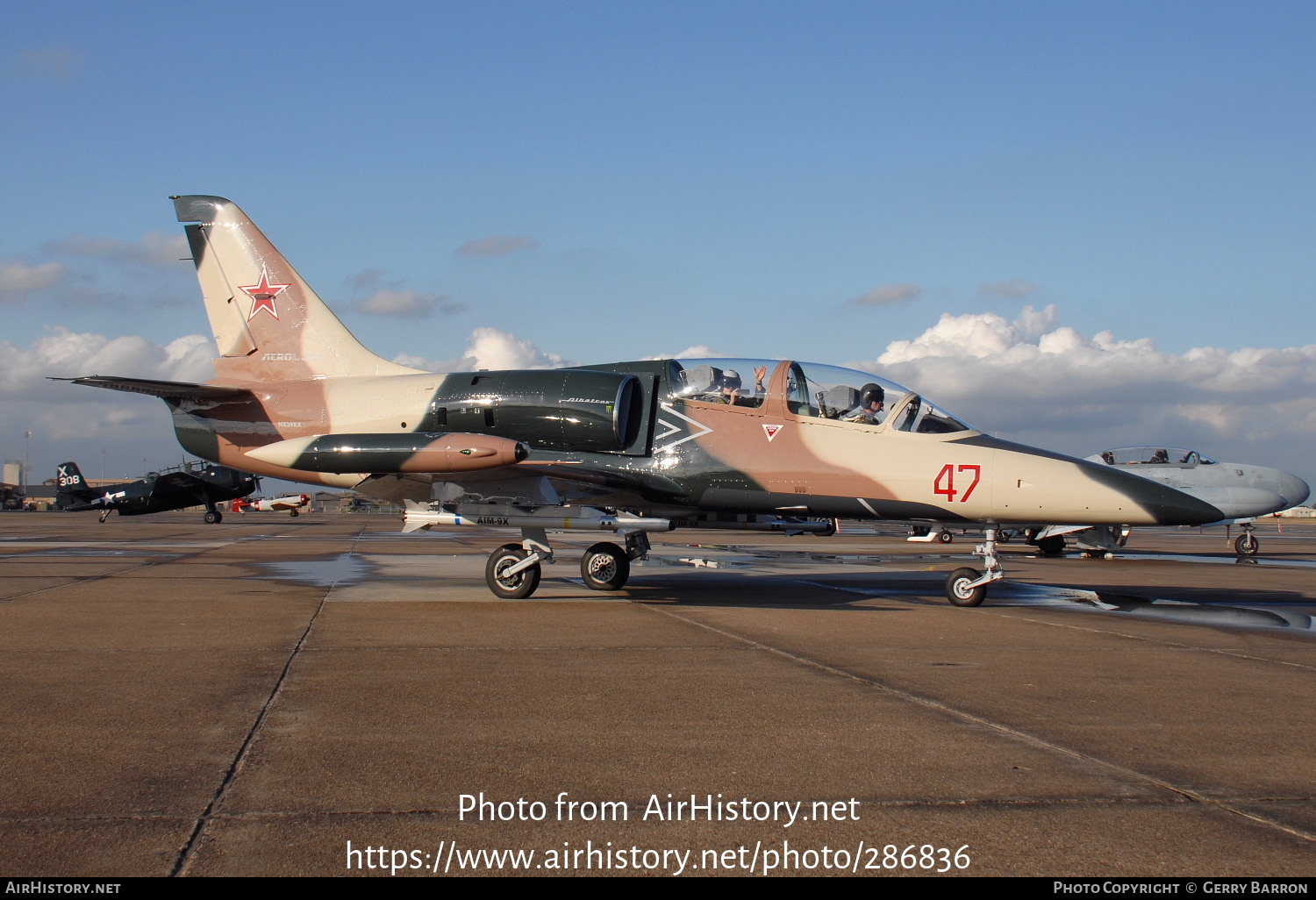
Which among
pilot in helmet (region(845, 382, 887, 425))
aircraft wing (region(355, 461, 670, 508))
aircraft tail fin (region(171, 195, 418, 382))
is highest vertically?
aircraft tail fin (region(171, 195, 418, 382))

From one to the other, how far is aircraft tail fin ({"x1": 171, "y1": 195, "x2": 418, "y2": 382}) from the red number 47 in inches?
305

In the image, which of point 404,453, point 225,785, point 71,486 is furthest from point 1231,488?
point 71,486

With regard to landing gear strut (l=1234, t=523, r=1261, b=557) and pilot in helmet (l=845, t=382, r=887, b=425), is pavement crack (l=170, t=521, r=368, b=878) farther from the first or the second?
landing gear strut (l=1234, t=523, r=1261, b=557)

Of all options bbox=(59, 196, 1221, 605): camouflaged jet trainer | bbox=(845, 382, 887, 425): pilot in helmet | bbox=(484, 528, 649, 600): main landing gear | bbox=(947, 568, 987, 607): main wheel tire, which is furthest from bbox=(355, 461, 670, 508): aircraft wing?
bbox=(947, 568, 987, 607): main wheel tire

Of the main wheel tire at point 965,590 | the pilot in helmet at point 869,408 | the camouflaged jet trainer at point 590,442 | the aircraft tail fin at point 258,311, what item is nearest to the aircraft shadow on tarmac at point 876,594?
the main wheel tire at point 965,590

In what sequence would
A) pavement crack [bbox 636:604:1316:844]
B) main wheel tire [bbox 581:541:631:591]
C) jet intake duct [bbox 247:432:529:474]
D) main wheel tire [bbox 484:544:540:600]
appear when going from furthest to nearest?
1. main wheel tire [bbox 581:541:631:591]
2. main wheel tire [bbox 484:544:540:600]
3. jet intake duct [bbox 247:432:529:474]
4. pavement crack [bbox 636:604:1316:844]

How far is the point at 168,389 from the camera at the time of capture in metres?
13.0

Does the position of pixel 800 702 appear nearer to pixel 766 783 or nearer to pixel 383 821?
pixel 766 783

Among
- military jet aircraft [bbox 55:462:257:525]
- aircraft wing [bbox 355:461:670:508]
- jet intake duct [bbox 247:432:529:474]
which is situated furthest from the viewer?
military jet aircraft [bbox 55:462:257:525]

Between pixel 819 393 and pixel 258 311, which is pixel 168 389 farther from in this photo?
pixel 819 393

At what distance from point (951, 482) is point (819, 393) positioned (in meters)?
2.02

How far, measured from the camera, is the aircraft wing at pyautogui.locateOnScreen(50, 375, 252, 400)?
1197cm

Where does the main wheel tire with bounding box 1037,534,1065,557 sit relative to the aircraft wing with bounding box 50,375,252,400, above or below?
below
